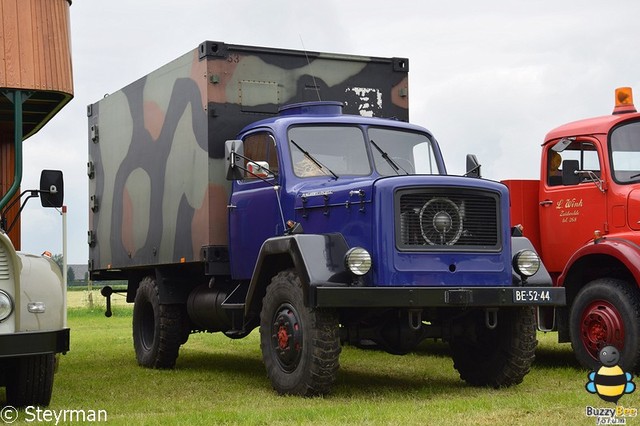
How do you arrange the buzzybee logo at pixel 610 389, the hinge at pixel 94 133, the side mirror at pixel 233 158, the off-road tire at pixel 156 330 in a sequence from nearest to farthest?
the buzzybee logo at pixel 610 389 → the side mirror at pixel 233 158 → the off-road tire at pixel 156 330 → the hinge at pixel 94 133

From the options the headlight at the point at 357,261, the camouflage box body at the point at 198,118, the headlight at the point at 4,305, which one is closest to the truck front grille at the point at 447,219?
the headlight at the point at 357,261

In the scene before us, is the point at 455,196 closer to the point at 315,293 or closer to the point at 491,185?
the point at 491,185

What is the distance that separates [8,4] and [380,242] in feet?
12.1

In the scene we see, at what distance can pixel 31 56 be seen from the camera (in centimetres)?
873

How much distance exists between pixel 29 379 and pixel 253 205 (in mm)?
3118

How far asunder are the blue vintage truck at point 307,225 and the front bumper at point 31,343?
210 centimetres

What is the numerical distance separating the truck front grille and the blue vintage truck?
0.01 meters

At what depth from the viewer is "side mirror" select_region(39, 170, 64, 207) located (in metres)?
8.66

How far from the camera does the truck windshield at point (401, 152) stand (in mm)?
10836

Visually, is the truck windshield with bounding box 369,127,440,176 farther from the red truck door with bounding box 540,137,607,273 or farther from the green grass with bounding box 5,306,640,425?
the green grass with bounding box 5,306,640,425

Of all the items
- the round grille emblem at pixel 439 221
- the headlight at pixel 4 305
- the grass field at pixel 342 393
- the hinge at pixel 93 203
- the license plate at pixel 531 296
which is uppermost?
the hinge at pixel 93 203

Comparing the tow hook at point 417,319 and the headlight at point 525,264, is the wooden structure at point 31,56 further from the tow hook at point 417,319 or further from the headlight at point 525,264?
the headlight at point 525,264

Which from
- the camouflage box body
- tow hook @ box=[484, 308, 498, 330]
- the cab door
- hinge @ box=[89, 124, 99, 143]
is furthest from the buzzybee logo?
hinge @ box=[89, 124, 99, 143]

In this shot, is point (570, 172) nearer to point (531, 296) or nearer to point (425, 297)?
point (531, 296)
